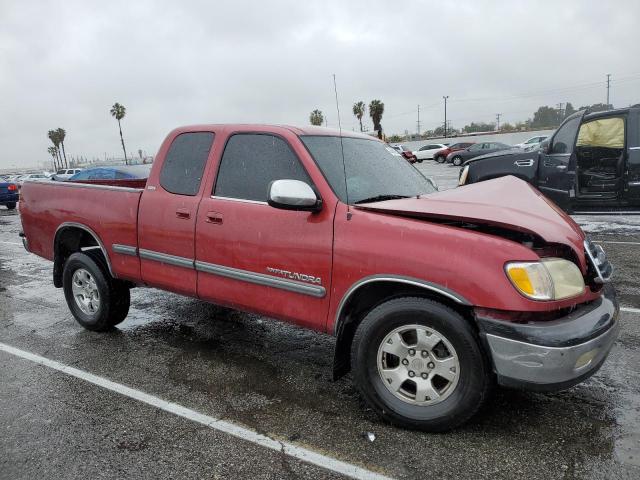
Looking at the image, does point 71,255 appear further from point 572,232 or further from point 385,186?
point 572,232

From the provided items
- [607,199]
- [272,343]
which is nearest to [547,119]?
[607,199]

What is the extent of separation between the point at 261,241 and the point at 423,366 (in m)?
1.34

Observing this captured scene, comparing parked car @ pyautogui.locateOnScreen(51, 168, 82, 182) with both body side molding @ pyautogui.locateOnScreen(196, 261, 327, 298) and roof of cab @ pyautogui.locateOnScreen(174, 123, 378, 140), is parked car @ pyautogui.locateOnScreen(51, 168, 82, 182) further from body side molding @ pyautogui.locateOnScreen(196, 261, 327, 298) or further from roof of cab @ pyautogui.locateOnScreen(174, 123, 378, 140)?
body side molding @ pyautogui.locateOnScreen(196, 261, 327, 298)

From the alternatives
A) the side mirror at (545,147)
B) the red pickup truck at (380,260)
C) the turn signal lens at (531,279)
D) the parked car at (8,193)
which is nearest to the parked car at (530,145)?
the side mirror at (545,147)

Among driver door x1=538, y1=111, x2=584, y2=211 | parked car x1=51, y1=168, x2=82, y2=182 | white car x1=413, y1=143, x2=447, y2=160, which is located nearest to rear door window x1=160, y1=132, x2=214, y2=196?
driver door x1=538, y1=111, x2=584, y2=211

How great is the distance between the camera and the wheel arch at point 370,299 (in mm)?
2725

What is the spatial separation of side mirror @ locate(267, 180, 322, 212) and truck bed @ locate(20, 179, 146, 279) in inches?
68.0

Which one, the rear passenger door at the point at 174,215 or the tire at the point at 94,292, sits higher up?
the rear passenger door at the point at 174,215

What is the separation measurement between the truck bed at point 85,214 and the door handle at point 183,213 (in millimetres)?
546

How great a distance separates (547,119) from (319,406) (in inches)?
3052

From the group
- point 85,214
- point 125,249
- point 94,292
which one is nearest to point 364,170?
point 125,249

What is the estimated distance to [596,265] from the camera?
2838 millimetres

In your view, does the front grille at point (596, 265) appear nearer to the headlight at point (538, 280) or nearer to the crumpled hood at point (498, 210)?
the crumpled hood at point (498, 210)

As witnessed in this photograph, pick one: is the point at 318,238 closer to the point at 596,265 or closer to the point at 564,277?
the point at 564,277
